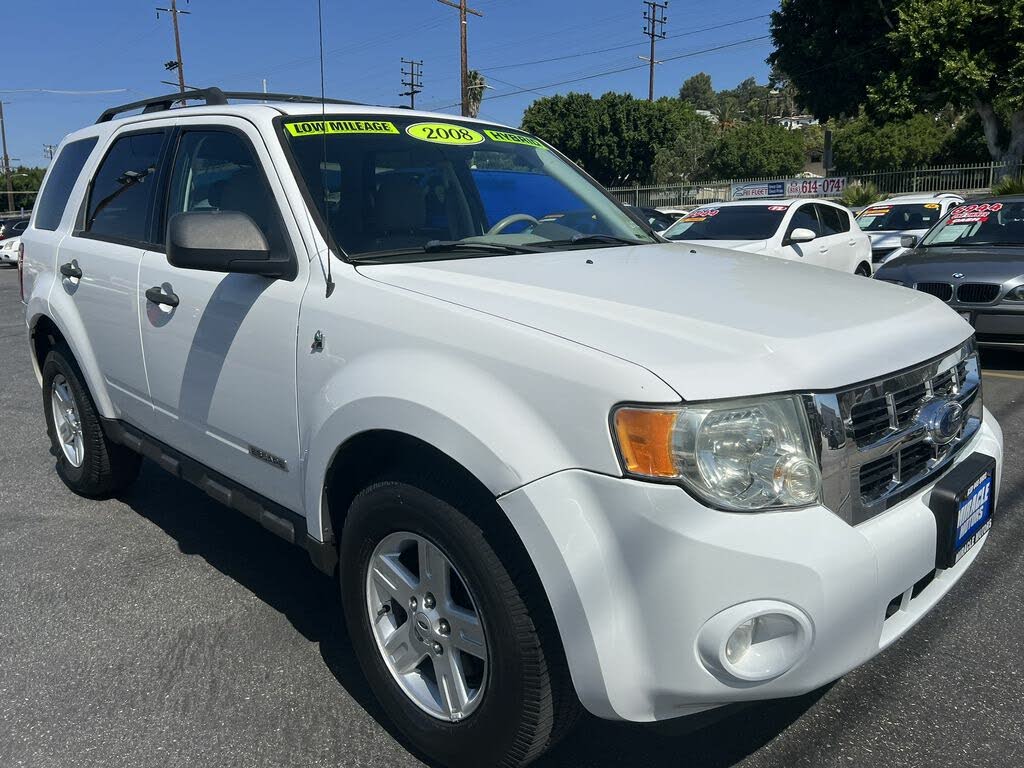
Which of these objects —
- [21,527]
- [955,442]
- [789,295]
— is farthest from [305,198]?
[21,527]

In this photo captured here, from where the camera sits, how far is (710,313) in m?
2.11

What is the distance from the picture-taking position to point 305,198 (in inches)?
106

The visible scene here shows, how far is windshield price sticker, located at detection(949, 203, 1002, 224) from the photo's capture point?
27.4 feet

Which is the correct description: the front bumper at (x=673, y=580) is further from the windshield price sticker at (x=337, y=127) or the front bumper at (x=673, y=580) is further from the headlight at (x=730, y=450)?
the windshield price sticker at (x=337, y=127)

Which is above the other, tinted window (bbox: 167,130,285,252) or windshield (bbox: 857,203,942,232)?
tinted window (bbox: 167,130,285,252)

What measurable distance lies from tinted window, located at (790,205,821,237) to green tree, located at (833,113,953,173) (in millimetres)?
45608

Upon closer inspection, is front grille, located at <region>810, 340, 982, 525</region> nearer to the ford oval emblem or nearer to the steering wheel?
the ford oval emblem

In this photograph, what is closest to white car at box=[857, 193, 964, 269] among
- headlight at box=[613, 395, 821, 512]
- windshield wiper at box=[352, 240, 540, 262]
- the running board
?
windshield wiper at box=[352, 240, 540, 262]

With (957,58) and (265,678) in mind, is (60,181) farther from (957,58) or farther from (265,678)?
(957,58)

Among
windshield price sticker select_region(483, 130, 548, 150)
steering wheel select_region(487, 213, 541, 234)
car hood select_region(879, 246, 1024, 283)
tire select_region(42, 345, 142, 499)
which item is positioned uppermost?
windshield price sticker select_region(483, 130, 548, 150)

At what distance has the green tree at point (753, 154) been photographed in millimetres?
68875

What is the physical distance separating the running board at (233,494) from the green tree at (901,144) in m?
54.9

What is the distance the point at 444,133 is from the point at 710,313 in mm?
1659

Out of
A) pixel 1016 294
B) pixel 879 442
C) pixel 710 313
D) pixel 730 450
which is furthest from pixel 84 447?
pixel 1016 294
